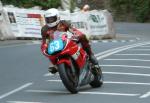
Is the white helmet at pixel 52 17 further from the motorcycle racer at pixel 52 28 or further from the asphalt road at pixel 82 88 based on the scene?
the asphalt road at pixel 82 88

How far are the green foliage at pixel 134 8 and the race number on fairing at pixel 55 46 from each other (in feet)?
131

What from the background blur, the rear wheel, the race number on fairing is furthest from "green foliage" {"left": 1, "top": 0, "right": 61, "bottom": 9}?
the race number on fairing

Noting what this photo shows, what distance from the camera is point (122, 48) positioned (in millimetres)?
23625

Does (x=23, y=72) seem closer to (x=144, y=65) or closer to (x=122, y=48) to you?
(x=144, y=65)

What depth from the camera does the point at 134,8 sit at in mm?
54094

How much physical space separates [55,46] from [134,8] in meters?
42.0

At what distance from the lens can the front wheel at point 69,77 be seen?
40.4ft

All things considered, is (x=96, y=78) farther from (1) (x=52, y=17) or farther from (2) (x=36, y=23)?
(2) (x=36, y=23)

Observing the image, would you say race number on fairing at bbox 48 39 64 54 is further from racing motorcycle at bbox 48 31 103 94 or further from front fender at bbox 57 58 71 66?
front fender at bbox 57 58 71 66

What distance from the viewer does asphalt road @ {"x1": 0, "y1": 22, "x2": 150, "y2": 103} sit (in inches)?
483

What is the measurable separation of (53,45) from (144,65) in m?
5.39

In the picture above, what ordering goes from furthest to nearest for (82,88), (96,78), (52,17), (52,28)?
1. (82,88)
2. (96,78)
3. (52,28)
4. (52,17)

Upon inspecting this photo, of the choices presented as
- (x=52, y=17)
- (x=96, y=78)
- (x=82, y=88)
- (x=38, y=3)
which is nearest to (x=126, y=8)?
(x=38, y=3)

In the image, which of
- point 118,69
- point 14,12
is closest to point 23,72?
point 118,69
